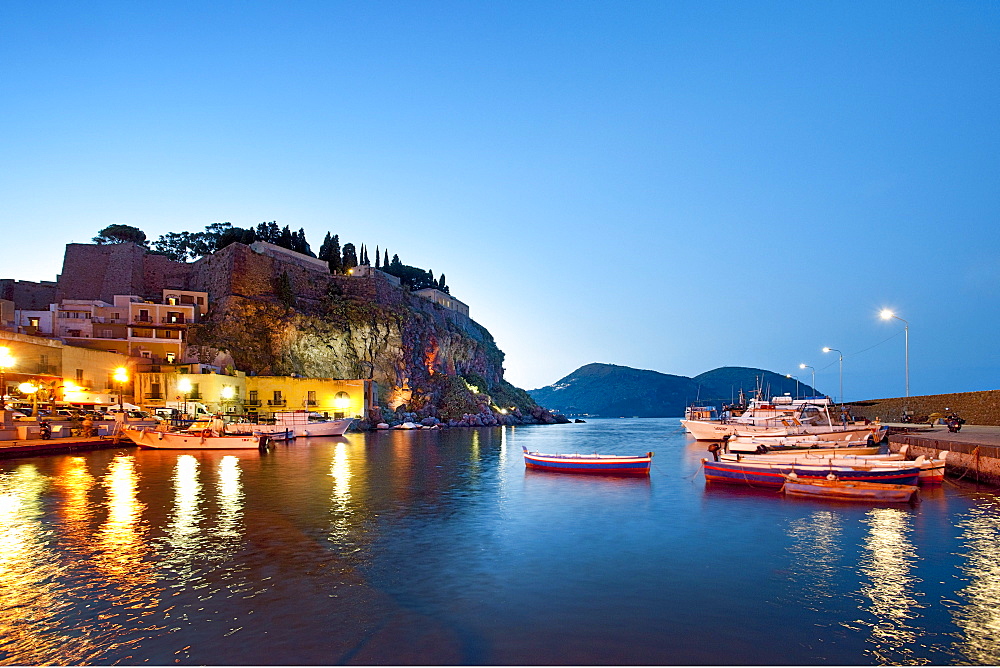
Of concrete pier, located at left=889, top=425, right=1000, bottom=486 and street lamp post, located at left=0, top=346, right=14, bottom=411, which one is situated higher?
street lamp post, located at left=0, top=346, right=14, bottom=411

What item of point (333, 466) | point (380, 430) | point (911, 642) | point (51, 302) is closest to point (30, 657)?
point (911, 642)

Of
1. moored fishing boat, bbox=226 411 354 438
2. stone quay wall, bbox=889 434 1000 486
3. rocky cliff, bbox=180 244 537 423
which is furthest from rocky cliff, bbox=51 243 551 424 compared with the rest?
stone quay wall, bbox=889 434 1000 486

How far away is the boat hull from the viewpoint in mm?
19422

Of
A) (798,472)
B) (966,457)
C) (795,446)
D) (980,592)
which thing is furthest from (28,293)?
(966,457)

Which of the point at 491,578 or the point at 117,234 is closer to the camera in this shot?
the point at 491,578

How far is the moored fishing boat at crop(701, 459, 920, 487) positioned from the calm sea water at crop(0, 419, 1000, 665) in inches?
38.0

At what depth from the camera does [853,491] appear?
19.9m

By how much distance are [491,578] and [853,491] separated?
15.2 meters

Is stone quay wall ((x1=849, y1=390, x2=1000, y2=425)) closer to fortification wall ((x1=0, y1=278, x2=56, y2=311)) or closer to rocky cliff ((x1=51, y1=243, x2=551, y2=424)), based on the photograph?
rocky cliff ((x1=51, y1=243, x2=551, y2=424))

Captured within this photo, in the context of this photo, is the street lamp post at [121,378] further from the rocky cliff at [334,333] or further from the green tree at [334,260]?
the green tree at [334,260]

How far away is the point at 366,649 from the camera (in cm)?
788

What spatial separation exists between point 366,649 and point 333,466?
1016 inches

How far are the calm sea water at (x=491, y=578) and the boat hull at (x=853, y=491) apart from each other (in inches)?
28.6

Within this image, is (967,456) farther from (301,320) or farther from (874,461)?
(301,320)
